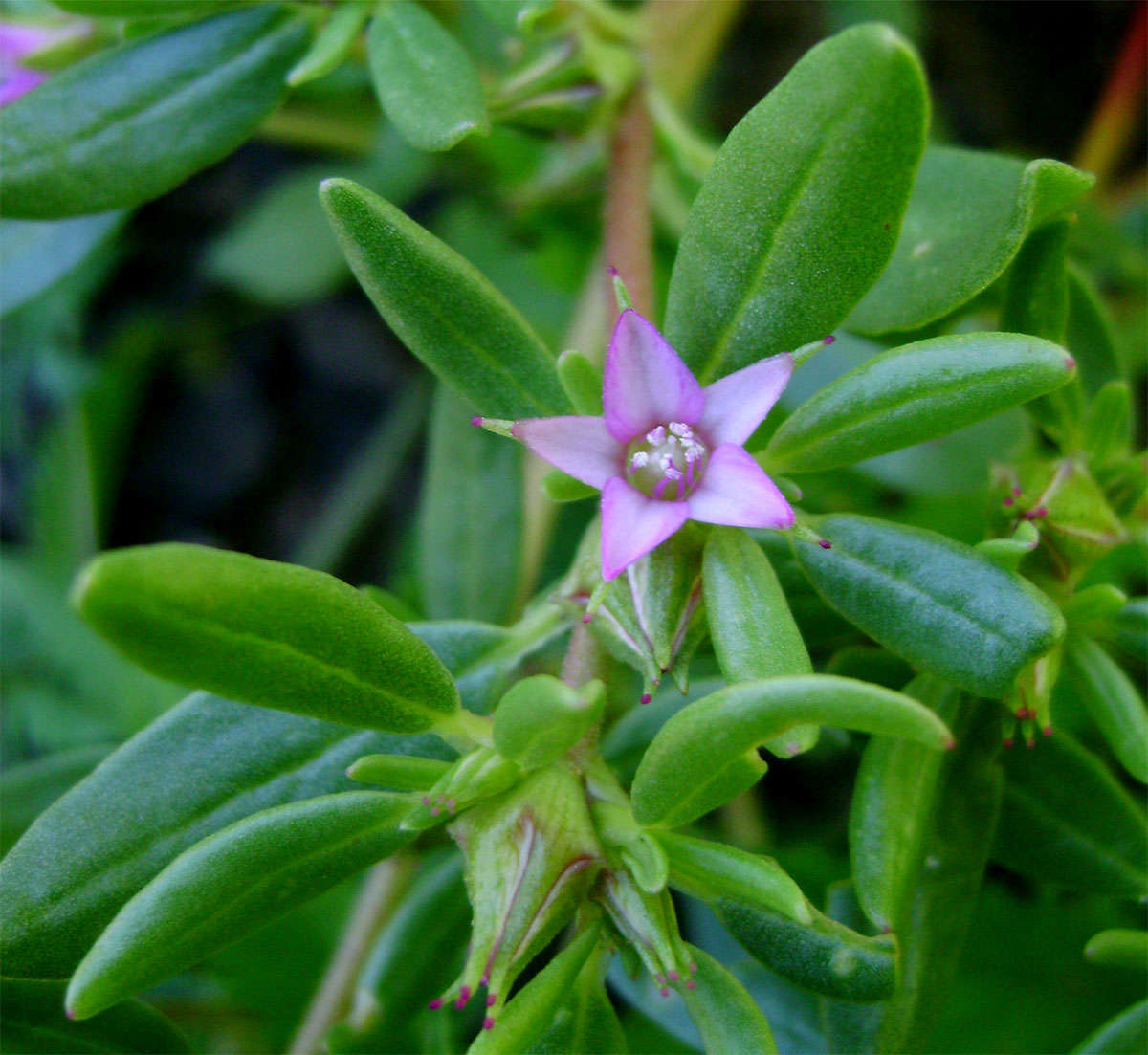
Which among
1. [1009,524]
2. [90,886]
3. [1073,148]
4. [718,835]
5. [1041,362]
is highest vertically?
[1041,362]

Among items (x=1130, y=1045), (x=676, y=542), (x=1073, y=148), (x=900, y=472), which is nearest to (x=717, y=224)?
(x=676, y=542)

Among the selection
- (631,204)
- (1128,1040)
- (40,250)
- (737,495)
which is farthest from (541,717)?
(40,250)

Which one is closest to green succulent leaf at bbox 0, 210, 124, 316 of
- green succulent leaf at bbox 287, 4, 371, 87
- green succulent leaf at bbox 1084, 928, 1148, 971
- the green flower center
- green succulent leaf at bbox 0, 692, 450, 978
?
green succulent leaf at bbox 287, 4, 371, 87

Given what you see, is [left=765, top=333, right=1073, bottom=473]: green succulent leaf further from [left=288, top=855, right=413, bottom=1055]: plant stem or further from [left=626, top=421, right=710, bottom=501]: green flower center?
[left=288, top=855, right=413, bottom=1055]: plant stem

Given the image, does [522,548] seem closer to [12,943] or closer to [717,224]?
[717,224]

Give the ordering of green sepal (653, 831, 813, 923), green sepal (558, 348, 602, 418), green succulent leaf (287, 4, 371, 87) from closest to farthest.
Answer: green sepal (653, 831, 813, 923) < green sepal (558, 348, 602, 418) < green succulent leaf (287, 4, 371, 87)

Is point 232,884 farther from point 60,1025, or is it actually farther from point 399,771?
point 60,1025
